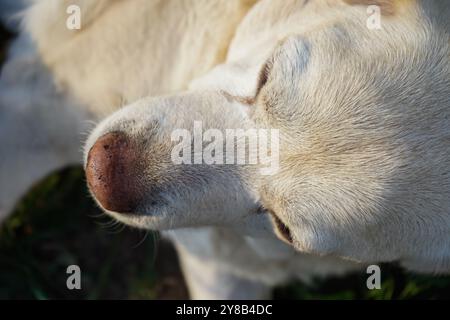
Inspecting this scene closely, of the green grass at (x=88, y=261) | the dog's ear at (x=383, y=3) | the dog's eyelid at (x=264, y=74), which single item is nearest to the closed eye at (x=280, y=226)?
the dog's eyelid at (x=264, y=74)

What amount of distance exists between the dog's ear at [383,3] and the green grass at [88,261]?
63.1 inches

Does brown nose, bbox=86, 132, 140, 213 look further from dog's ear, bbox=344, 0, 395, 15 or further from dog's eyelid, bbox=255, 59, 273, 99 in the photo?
dog's ear, bbox=344, 0, 395, 15

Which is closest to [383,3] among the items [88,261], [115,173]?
[115,173]

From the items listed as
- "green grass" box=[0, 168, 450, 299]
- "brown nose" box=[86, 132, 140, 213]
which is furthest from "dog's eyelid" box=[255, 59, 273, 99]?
"green grass" box=[0, 168, 450, 299]

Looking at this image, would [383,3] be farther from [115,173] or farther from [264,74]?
[115,173]

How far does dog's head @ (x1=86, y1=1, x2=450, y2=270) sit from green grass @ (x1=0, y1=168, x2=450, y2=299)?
122 cm

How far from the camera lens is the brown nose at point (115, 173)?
1.77m

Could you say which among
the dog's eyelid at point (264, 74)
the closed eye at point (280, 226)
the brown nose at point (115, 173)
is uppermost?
the dog's eyelid at point (264, 74)

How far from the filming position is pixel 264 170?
1.80 meters

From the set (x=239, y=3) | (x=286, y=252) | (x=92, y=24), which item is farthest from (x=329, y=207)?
(x=92, y=24)

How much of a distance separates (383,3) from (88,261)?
2.03m

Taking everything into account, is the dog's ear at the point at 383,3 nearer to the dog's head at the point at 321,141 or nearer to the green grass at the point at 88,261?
the dog's head at the point at 321,141

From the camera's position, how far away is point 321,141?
1671 mm
